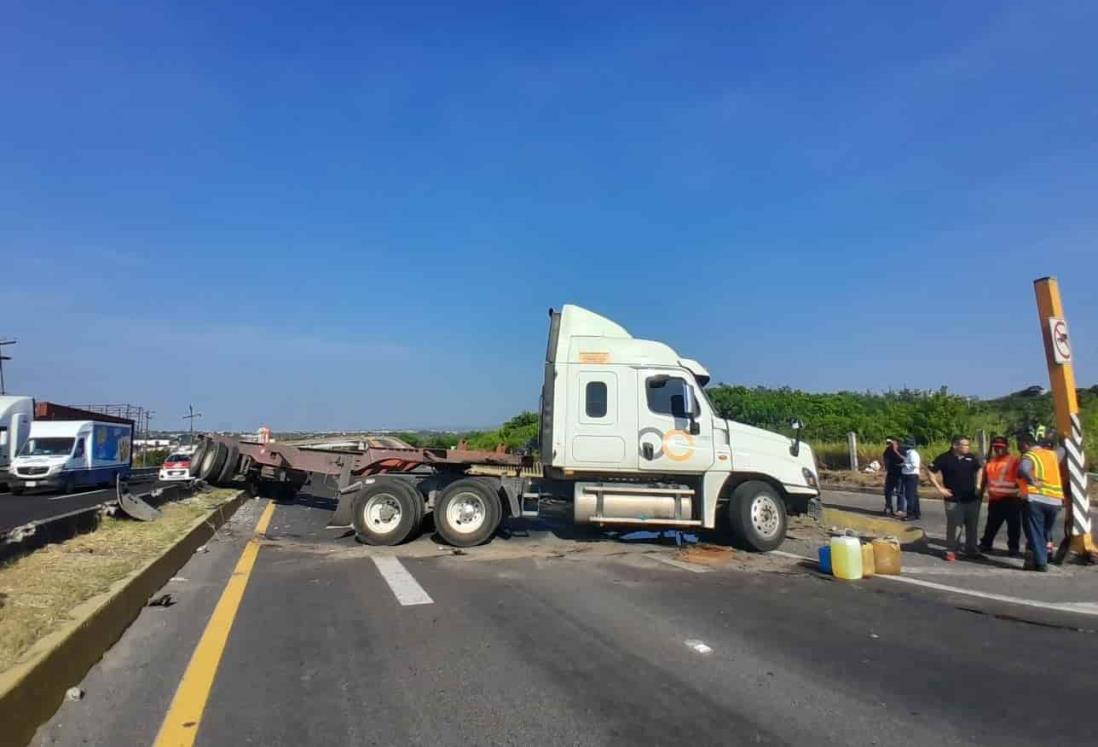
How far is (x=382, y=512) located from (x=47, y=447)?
22.0 meters

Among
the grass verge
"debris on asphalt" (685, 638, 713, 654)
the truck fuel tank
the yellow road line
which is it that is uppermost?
the truck fuel tank

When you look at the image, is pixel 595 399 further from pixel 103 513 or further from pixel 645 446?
pixel 103 513

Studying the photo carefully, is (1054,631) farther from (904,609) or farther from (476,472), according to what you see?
(476,472)

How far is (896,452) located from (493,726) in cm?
1514

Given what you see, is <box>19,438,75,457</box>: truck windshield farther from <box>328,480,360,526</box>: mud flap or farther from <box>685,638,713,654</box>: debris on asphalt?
<box>685,638,713,654</box>: debris on asphalt

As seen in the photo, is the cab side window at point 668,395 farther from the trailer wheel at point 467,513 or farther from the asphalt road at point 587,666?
the asphalt road at point 587,666

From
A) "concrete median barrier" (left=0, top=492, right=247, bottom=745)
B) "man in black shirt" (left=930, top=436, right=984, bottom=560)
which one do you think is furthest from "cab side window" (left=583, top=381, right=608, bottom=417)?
"concrete median barrier" (left=0, top=492, right=247, bottom=745)

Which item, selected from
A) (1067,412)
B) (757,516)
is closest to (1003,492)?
(1067,412)

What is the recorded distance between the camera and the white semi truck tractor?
1201 cm

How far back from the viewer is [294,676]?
550cm

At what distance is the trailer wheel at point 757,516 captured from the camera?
11750 mm

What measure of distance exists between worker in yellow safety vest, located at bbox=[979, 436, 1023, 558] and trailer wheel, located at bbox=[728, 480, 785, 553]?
9.36 feet

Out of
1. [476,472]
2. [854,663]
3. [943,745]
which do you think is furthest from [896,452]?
[943,745]

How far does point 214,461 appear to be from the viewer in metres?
14.6
